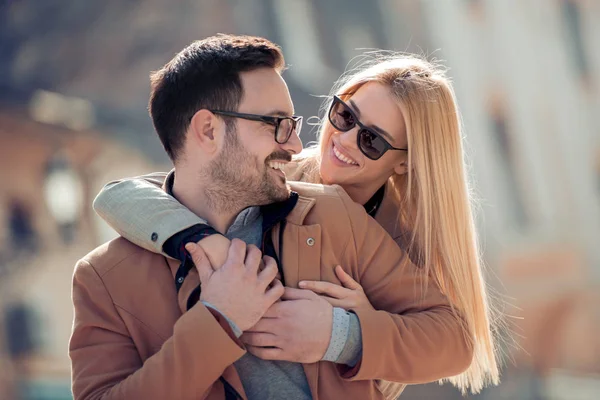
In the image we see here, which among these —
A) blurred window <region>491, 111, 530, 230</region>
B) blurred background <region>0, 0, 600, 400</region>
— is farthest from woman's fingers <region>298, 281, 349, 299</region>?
blurred window <region>491, 111, 530, 230</region>

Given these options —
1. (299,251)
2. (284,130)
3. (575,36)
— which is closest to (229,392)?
→ (299,251)

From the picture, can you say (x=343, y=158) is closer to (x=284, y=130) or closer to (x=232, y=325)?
(x=284, y=130)

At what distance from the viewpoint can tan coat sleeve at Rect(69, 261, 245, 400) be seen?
A: 5.99ft

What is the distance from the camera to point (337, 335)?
2.01 m

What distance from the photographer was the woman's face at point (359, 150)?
2645 mm

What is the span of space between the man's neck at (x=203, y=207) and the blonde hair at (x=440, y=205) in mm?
551

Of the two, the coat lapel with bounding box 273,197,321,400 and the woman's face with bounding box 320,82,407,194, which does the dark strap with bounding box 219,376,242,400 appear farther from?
the woman's face with bounding box 320,82,407,194

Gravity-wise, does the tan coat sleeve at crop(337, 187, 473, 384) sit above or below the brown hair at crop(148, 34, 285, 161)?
below

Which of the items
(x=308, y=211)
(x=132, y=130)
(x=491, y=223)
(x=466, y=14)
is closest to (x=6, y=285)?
(x=132, y=130)

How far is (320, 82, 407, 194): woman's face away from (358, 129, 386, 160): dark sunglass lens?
16mm

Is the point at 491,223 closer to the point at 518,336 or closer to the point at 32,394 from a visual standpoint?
the point at 518,336

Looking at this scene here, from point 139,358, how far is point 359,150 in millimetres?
1057

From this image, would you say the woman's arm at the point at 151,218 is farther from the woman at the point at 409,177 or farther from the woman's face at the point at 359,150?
the woman's face at the point at 359,150

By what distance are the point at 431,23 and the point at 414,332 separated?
4477mm
